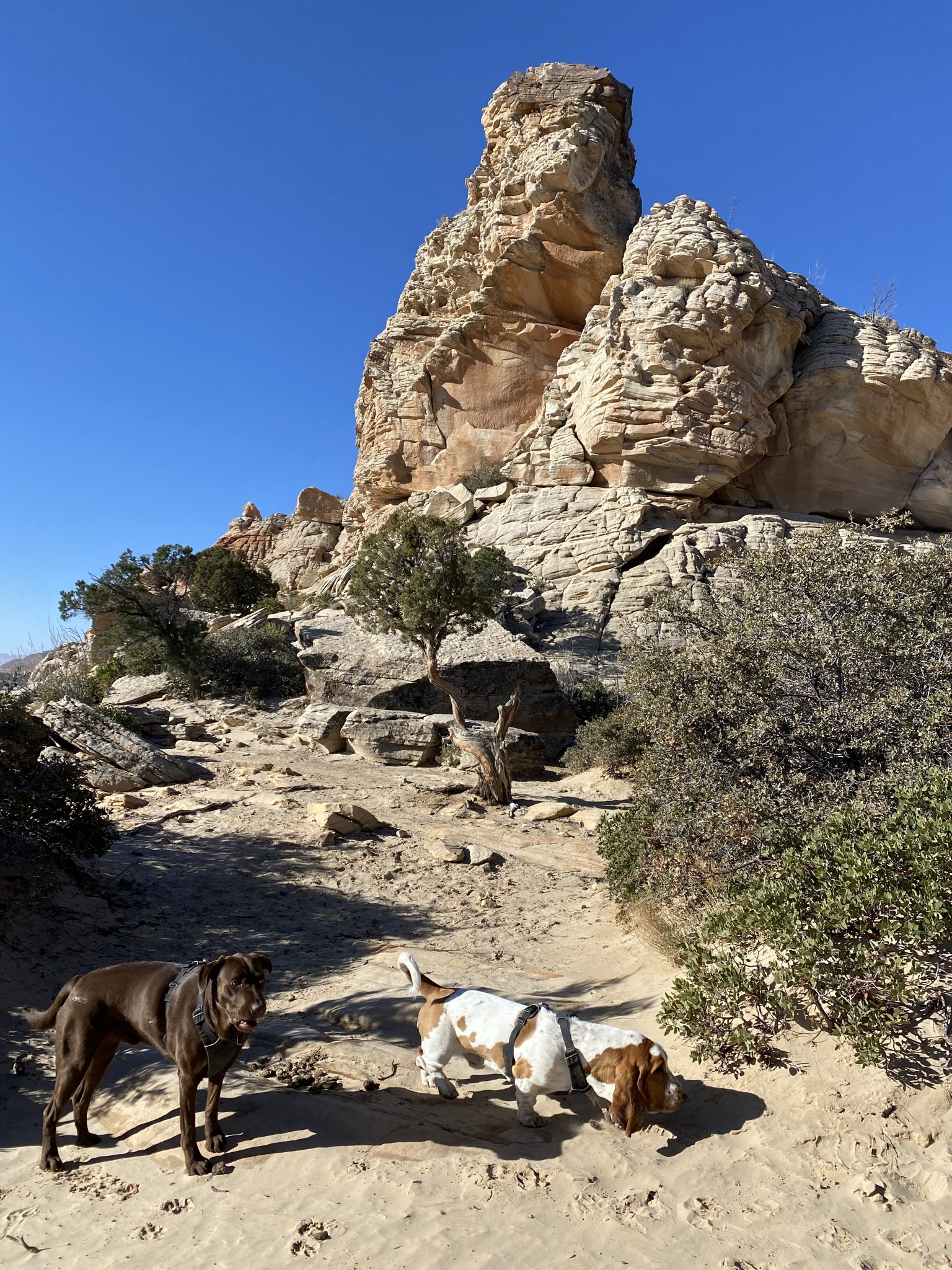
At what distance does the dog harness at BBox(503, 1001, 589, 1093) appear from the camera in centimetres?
384

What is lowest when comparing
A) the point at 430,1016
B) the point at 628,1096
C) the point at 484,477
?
the point at 628,1096

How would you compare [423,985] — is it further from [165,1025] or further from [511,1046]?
[165,1025]

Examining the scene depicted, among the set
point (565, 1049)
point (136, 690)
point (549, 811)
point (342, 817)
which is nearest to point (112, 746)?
point (342, 817)

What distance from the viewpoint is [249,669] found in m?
20.0

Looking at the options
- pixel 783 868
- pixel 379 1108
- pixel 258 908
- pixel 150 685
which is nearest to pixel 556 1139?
pixel 379 1108

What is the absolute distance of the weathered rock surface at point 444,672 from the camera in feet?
57.6

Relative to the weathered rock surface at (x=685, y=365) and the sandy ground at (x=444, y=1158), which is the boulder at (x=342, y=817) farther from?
the weathered rock surface at (x=685, y=365)

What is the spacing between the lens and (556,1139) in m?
3.89

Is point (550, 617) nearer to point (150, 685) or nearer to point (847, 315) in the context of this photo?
point (150, 685)

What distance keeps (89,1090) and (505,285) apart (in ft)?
110

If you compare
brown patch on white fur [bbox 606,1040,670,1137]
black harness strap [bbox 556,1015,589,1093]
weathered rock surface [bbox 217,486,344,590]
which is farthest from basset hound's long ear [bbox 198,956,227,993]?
weathered rock surface [bbox 217,486,344,590]

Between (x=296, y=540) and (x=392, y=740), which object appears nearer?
(x=392, y=740)

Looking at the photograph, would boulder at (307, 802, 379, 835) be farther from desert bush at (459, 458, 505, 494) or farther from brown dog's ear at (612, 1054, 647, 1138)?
desert bush at (459, 458, 505, 494)

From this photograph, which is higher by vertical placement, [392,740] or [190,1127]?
[392,740]
